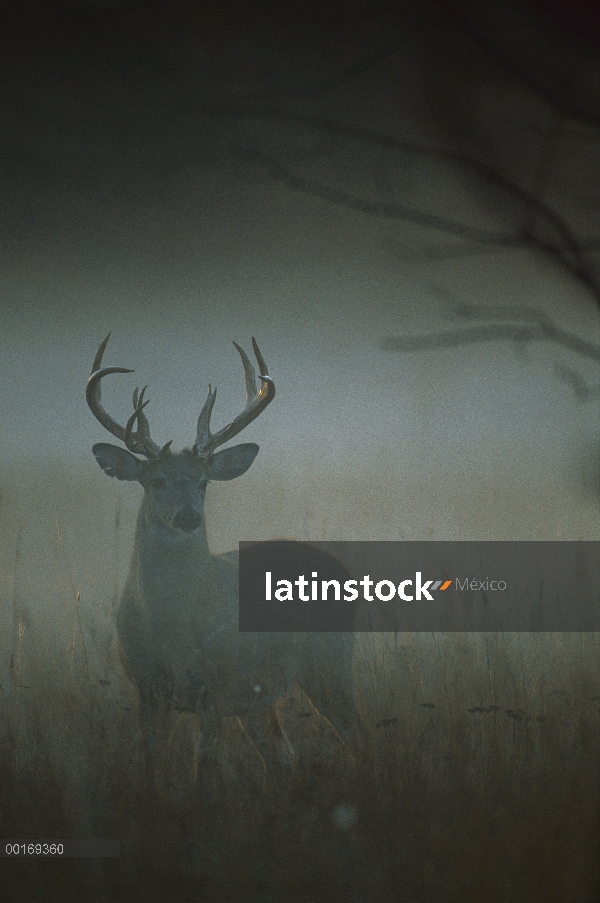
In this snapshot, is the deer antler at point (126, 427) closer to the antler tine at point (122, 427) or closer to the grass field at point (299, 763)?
the antler tine at point (122, 427)

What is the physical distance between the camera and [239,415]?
212 cm

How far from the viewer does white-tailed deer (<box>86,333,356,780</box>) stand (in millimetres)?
2086

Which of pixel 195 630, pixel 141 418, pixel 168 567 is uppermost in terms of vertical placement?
pixel 141 418

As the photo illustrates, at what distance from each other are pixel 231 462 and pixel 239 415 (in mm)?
136

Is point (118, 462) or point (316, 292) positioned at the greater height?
point (316, 292)

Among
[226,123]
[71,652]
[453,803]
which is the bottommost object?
[453,803]

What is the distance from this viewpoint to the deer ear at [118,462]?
210 cm

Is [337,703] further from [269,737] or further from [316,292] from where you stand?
[316,292]

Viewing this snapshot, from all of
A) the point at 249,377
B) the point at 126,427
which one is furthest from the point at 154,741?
the point at 249,377

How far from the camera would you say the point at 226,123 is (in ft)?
7.22

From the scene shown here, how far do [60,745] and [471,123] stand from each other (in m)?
2.15

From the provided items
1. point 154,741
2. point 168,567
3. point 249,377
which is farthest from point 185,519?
point 154,741

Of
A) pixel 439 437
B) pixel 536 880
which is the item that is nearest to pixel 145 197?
pixel 439 437

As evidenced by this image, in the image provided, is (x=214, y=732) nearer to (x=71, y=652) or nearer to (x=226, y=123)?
(x=71, y=652)
